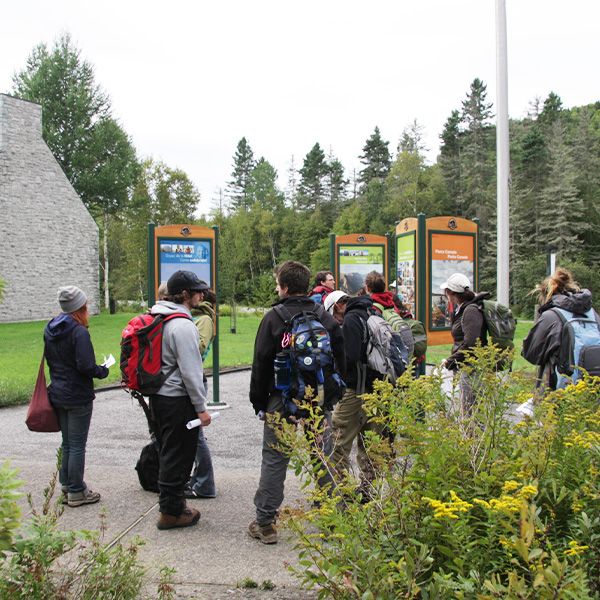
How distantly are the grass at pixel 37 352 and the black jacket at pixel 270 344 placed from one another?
3.60ft

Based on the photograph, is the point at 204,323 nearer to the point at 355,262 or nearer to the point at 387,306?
the point at 387,306

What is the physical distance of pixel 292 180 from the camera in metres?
96.6

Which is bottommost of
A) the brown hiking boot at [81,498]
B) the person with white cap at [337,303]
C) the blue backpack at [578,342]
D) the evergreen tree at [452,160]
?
the brown hiking boot at [81,498]

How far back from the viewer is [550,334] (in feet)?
16.5

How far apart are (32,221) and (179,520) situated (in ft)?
117

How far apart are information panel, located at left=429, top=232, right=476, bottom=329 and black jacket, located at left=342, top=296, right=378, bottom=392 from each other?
12.3ft

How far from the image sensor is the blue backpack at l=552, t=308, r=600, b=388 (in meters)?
4.77

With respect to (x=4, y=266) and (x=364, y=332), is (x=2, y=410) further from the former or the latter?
(x=4, y=266)

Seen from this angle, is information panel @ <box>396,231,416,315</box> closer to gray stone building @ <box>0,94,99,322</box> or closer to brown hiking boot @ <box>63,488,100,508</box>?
brown hiking boot @ <box>63,488,100,508</box>

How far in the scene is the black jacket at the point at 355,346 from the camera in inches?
189

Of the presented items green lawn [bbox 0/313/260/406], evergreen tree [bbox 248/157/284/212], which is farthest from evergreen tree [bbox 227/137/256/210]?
green lawn [bbox 0/313/260/406]

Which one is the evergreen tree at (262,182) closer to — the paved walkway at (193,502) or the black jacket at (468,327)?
the paved walkway at (193,502)

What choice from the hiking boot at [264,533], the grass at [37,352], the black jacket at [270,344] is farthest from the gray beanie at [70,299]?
the grass at [37,352]

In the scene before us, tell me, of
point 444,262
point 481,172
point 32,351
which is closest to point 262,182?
point 481,172
